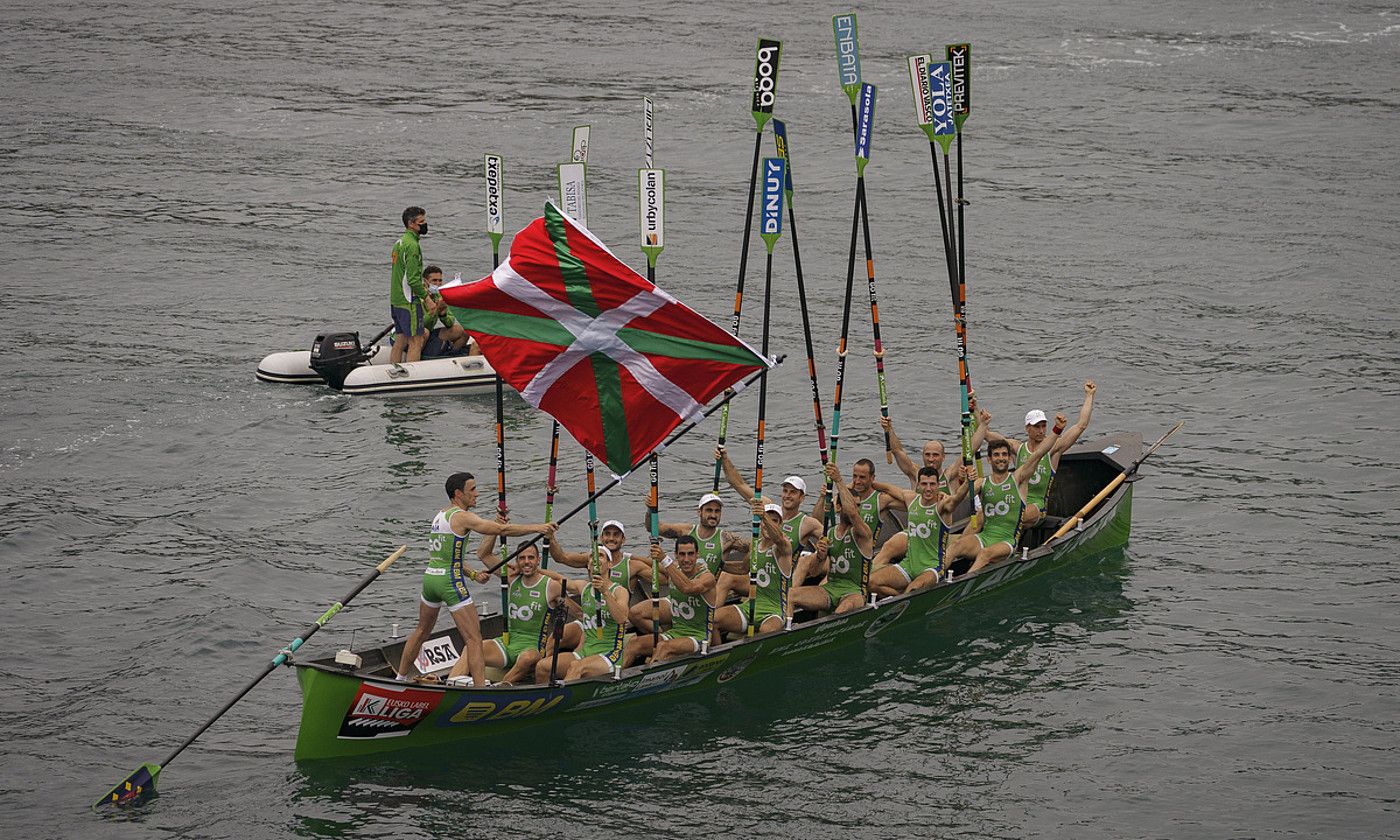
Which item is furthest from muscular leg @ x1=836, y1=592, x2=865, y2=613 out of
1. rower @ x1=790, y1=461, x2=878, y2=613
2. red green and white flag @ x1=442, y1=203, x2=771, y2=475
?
red green and white flag @ x1=442, y1=203, x2=771, y2=475

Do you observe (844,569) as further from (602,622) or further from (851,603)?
(602,622)

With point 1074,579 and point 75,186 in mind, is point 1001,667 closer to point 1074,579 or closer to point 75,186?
point 1074,579

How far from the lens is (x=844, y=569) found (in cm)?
1873

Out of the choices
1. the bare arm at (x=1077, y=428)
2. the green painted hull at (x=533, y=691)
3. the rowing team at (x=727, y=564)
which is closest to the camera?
the green painted hull at (x=533, y=691)

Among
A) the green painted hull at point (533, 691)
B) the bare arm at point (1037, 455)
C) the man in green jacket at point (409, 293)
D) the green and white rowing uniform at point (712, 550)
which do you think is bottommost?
the green painted hull at point (533, 691)

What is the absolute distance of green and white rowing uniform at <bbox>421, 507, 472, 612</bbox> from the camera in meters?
16.4

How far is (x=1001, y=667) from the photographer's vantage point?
1900 centimetres

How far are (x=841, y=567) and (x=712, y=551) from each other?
175cm

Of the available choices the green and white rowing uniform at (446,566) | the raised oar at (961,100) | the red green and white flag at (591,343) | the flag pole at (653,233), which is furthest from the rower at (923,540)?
the green and white rowing uniform at (446,566)

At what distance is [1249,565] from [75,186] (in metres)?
28.1

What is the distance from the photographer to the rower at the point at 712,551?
1764cm

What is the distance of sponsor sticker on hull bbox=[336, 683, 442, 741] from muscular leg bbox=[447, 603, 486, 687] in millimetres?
558

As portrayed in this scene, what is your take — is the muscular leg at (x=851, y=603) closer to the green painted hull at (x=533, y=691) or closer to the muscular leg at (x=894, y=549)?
the green painted hull at (x=533, y=691)

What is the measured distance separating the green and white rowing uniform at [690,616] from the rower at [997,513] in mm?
3591
